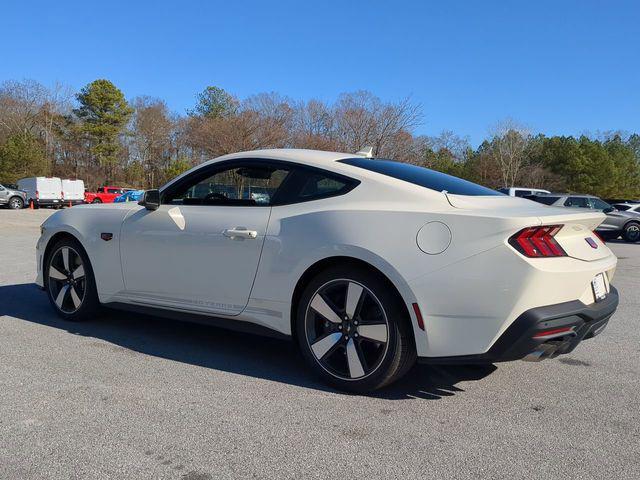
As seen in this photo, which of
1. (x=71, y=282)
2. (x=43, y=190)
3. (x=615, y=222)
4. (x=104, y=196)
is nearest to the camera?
(x=71, y=282)

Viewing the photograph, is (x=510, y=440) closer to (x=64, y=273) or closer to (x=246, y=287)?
(x=246, y=287)

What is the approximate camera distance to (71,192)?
38.4 m

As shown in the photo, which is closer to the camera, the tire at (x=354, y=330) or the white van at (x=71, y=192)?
the tire at (x=354, y=330)

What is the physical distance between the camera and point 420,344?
3.11 m

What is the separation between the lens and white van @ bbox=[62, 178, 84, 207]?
37987mm

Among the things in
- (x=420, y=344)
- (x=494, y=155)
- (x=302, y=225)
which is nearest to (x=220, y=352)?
(x=302, y=225)

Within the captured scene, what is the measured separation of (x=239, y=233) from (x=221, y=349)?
3.65 feet

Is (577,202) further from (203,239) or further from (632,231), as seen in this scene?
(203,239)

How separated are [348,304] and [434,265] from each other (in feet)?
2.02

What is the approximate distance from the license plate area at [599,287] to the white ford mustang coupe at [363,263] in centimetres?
2

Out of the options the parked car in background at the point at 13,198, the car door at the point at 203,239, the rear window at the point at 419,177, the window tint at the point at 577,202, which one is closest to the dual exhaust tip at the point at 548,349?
the rear window at the point at 419,177

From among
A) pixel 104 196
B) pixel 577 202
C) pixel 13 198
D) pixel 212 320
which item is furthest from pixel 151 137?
pixel 212 320

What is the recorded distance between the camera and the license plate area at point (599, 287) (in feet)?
10.5

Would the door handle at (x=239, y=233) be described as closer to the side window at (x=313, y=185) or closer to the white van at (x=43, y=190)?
the side window at (x=313, y=185)
